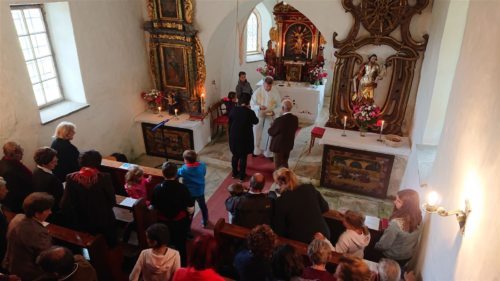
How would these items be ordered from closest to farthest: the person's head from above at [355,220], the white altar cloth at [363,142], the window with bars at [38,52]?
the person's head from above at [355,220] → the window with bars at [38,52] → the white altar cloth at [363,142]

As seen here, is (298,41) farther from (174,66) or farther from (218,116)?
(174,66)

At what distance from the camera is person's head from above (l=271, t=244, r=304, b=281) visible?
2.80 metres

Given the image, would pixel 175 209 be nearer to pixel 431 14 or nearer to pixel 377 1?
pixel 377 1

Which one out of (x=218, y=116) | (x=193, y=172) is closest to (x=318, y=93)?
(x=218, y=116)

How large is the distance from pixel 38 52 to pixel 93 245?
378cm

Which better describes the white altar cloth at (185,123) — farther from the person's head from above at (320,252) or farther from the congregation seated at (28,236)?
the person's head from above at (320,252)

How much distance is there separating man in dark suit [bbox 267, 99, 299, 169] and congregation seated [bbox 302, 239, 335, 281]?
3358mm

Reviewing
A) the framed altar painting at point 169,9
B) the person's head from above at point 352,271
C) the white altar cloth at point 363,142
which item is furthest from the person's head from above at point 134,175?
the framed altar painting at point 169,9

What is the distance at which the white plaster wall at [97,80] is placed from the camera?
507 cm

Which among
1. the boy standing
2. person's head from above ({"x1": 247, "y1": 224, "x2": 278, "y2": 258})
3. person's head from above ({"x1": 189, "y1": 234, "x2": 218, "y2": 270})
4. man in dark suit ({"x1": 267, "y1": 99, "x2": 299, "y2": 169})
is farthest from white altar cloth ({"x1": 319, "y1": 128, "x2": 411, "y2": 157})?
person's head from above ({"x1": 189, "y1": 234, "x2": 218, "y2": 270})

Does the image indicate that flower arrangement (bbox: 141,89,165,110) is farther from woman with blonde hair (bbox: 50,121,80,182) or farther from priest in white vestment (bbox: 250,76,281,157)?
woman with blonde hair (bbox: 50,121,80,182)

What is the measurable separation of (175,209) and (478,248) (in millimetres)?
2934

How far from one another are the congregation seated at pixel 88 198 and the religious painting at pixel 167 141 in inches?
139

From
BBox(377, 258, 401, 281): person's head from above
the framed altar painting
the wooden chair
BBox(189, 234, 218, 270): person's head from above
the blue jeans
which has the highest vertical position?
the framed altar painting
